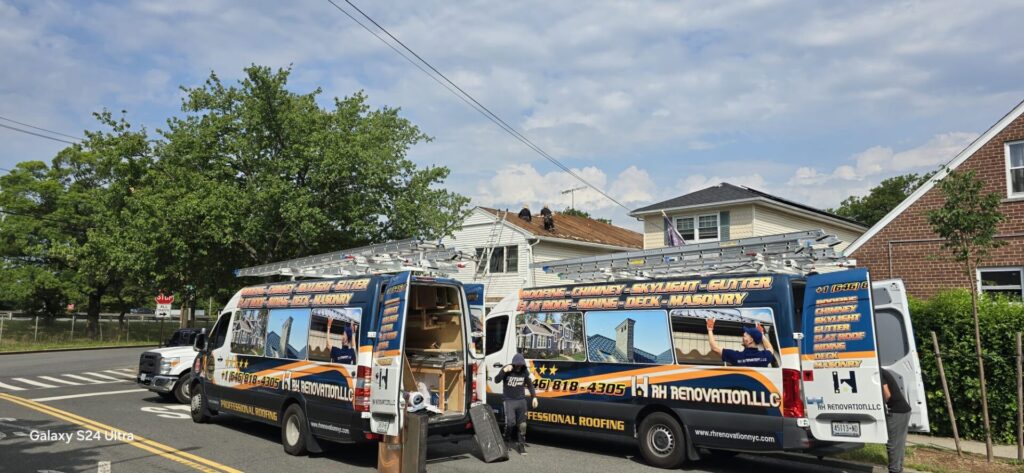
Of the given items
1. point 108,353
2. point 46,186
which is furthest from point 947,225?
point 46,186

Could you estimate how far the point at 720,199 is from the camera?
86.2ft

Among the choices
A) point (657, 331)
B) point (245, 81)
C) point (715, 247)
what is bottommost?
point (657, 331)

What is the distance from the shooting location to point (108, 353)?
3125 centimetres

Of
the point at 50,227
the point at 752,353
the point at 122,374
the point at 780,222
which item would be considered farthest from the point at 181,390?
the point at 50,227

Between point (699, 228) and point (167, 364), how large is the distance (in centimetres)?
1892

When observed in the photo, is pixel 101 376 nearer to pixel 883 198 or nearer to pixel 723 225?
pixel 723 225

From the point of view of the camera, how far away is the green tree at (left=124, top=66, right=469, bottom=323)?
18.7 metres

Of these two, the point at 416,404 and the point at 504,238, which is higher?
the point at 504,238

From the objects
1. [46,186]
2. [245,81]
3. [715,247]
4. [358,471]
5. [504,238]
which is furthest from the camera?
[46,186]

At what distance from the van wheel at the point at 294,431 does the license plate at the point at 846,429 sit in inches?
272

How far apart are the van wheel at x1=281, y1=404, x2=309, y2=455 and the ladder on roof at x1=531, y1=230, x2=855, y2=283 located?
A: 4.65 meters

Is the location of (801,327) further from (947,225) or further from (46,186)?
(46,186)

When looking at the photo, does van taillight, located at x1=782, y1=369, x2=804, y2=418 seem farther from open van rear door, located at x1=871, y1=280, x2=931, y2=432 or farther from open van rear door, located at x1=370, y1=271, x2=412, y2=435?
open van rear door, located at x1=370, y1=271, x2=412, y2=435

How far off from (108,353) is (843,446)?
31.6 metres
